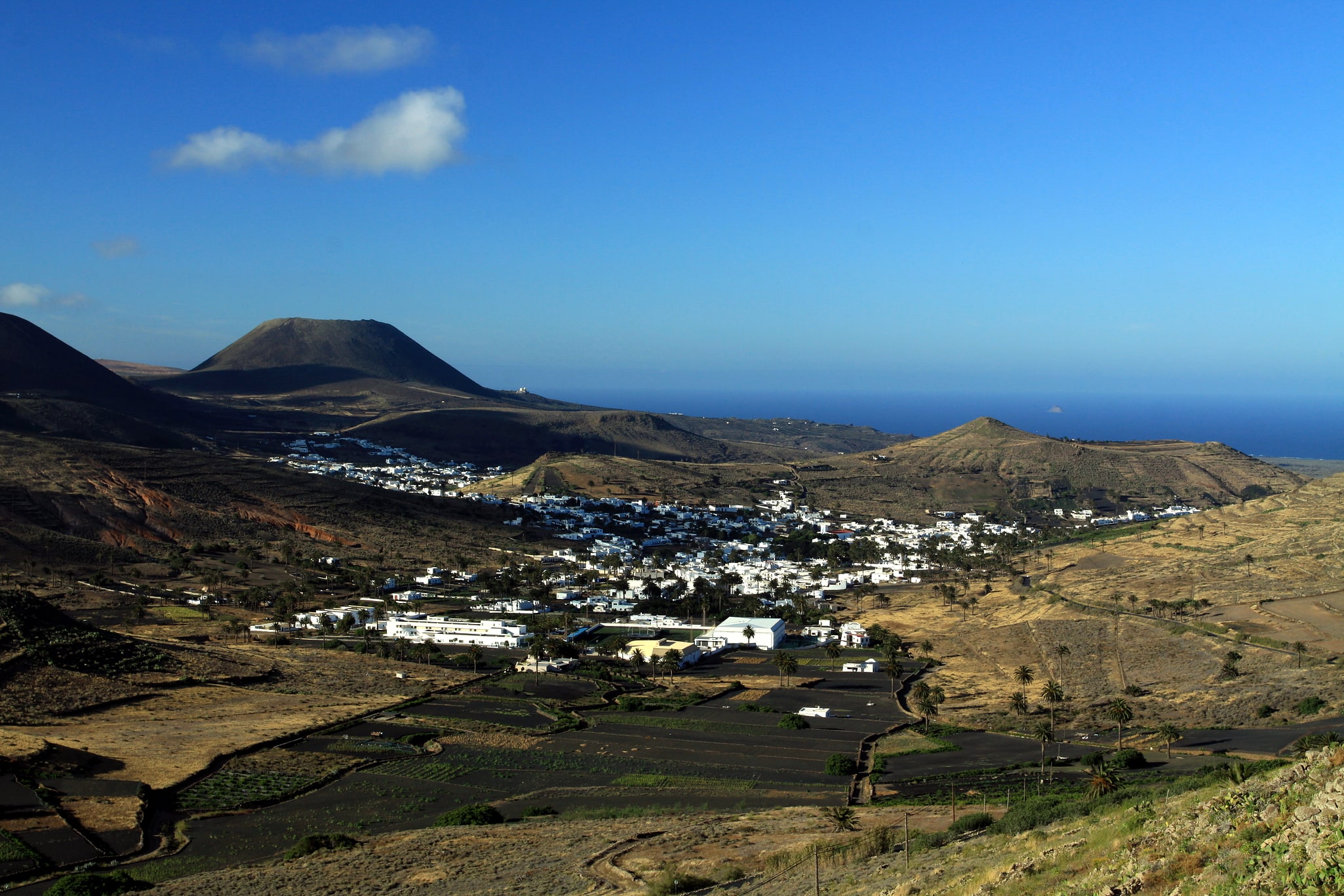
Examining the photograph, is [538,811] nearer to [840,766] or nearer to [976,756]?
[840,766]

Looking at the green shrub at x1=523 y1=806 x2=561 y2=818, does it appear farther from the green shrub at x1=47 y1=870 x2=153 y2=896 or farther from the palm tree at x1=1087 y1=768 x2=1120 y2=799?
the palm tree at x1=1087 y1=768 x2=1120 y2=799

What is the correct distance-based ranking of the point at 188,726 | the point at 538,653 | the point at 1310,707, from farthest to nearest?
the point at 538,653 → the point at 188,726 → the point at 1310,707

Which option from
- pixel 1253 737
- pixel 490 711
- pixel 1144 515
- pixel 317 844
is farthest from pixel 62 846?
pixel 1144 515

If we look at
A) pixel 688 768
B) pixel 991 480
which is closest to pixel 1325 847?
pixel 688 768

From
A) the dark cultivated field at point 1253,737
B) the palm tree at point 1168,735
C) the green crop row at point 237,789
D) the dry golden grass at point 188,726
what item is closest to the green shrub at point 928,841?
the palm tree at point 1168,735

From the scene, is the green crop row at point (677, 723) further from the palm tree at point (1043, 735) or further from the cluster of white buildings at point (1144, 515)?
the cluster of white buildings at point (1144, 515)
